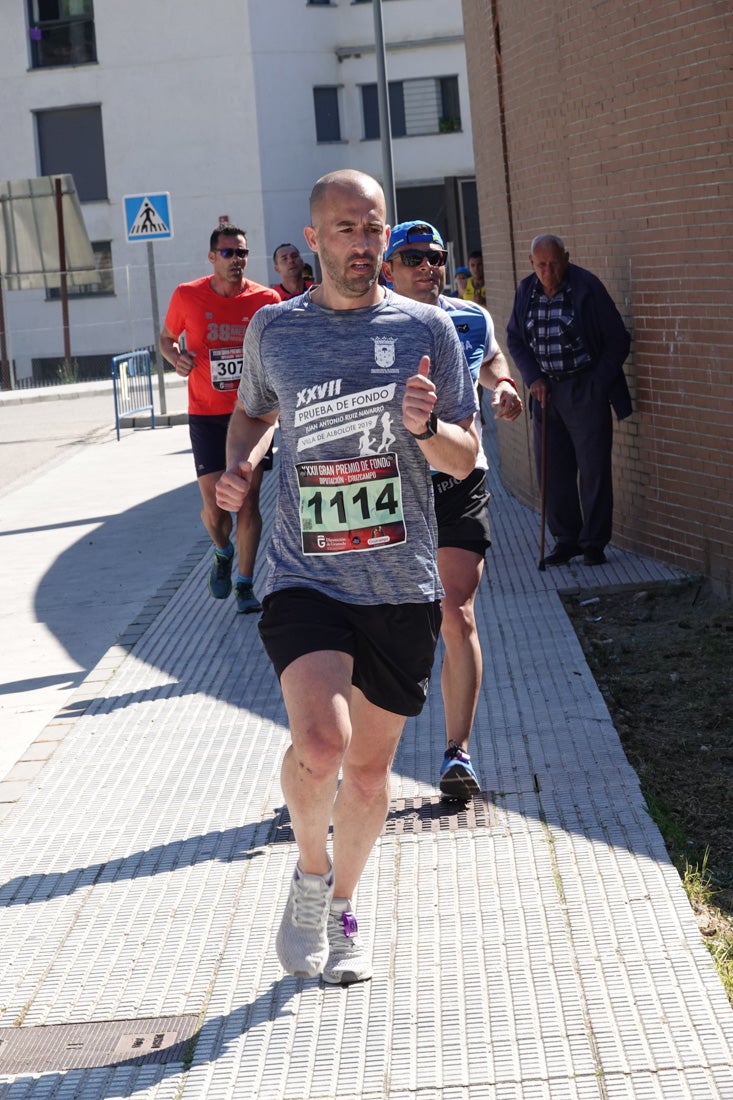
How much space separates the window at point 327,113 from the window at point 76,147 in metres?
5.64

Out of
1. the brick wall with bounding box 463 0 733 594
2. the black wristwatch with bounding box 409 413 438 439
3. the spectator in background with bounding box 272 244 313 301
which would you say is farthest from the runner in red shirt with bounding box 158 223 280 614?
the black wristwatch with bounding box 409 413 438 439

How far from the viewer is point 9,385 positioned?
118ft

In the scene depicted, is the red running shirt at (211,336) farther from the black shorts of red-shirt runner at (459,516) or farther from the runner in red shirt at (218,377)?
the black shorts of red-shirt runner at (459,516)

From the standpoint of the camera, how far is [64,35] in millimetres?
42031

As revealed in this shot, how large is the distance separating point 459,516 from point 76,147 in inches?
1529

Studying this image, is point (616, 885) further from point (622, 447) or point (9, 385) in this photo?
point (9, 385)

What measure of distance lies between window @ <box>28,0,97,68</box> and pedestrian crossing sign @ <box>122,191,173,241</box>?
65.7 ft

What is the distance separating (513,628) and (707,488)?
140 cm

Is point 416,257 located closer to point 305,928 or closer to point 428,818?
point 428,818

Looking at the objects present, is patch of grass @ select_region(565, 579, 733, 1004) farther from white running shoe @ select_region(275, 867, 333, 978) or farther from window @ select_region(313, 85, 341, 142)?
window @ select_region(313, 85, 341, 142)

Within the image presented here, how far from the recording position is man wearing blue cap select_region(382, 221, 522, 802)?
5.67 meters

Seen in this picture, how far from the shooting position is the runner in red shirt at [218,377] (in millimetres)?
9289

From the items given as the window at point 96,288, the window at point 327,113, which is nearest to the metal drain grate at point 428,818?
the window at point 96,288

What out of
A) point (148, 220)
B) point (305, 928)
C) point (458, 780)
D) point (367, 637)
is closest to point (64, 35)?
point (148, 220)
